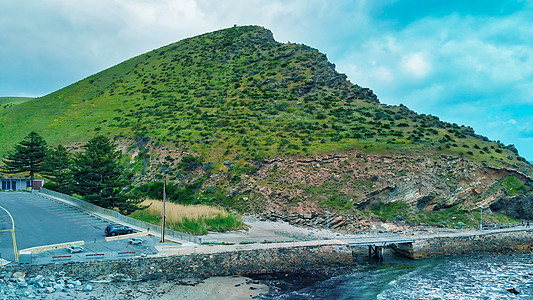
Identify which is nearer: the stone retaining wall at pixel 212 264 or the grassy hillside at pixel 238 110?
the stone retaining wall at pixel 212 264

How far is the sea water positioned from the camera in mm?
27422

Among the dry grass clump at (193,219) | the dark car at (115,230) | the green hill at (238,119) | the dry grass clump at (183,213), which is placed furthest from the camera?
the green hill at (238,119)

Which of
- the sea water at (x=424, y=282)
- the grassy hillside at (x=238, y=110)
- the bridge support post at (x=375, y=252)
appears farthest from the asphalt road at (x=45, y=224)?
the grassy hillside at (x=238, y=110)

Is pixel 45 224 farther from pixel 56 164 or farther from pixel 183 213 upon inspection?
pixel 56 164

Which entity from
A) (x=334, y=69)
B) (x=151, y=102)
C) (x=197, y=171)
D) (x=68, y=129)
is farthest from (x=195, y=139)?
(x=334, y=69)

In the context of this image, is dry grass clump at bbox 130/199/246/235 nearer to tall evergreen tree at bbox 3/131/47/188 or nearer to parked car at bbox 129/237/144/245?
parked car at bbox 129/237/144/245

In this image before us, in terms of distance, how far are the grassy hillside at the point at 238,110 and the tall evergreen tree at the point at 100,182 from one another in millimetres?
22400

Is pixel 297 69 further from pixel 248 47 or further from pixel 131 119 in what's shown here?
pixel 131 119

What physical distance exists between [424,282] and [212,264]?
17.5 m

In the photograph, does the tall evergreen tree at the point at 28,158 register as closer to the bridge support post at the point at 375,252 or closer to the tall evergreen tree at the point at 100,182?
the tall evergreen tree at the point at 100,182

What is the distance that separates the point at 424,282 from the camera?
30812 millimetres

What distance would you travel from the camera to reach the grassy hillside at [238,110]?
6875cm

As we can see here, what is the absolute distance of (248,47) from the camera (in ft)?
403

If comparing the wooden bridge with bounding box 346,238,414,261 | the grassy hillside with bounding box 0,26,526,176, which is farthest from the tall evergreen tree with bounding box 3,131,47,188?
the wooden bridge with bounding box 346,238,414,261
